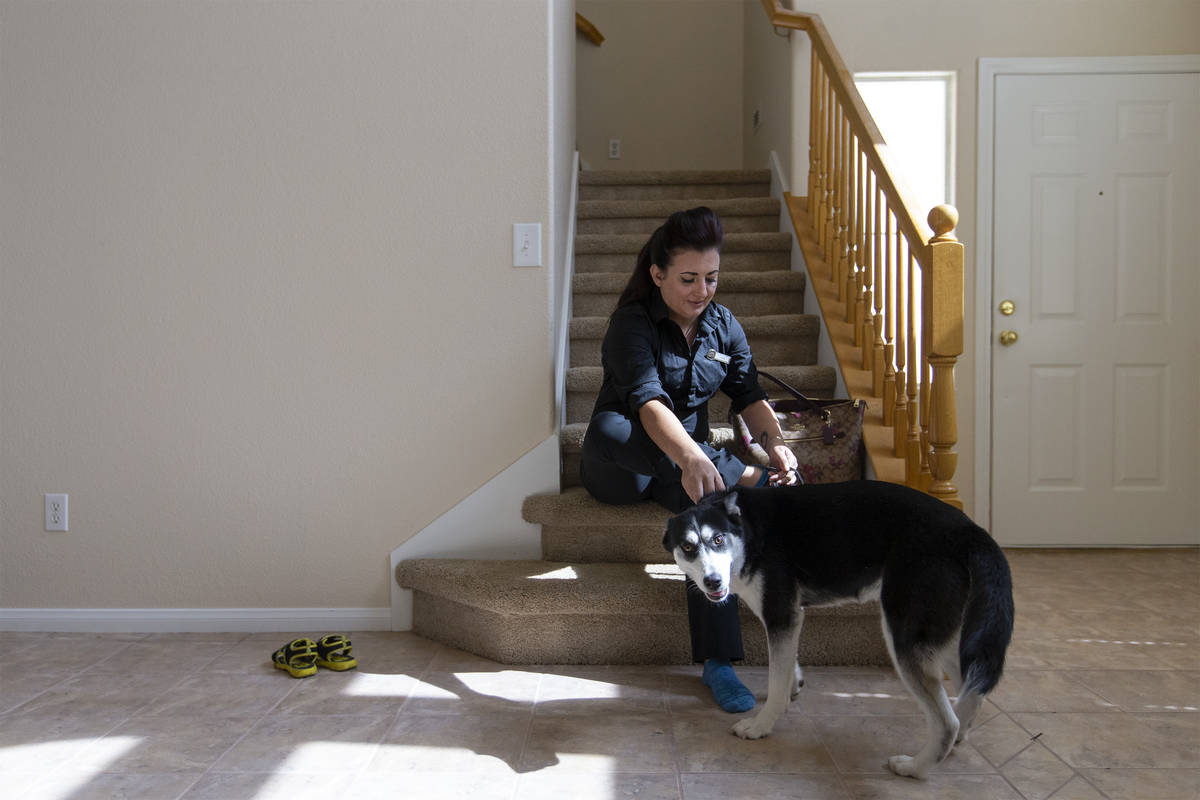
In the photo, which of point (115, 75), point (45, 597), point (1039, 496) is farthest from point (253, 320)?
point (1039, 496)

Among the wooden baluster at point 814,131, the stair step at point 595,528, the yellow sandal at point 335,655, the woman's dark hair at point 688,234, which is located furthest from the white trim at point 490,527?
the wooden baluster at point 814,131

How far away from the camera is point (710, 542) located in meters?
1.63

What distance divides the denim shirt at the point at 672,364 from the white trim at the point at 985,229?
1716mm

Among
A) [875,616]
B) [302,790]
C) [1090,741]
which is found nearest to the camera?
[302,790]

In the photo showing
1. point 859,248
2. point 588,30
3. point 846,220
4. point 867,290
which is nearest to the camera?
point 867,290

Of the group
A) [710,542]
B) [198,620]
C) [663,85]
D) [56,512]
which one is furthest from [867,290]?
[663,85]

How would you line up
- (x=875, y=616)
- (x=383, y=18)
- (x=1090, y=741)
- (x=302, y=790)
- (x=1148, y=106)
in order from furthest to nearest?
(x=1148, y=106)
(x=383, y=18)
(x=875, y=616)
(x=1090, y=741)
(x=302, y=790)

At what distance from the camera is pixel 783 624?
5.66 feet

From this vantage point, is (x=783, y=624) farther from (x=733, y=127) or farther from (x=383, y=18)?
(x=733, y=127)

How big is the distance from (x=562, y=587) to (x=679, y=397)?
0.58m

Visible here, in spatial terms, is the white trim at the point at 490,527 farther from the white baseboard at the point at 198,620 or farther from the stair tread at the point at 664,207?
the stair tread at the point at 664,207

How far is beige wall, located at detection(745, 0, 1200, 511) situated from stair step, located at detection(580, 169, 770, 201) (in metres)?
0.71

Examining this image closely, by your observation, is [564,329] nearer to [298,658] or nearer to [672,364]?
[672,364]

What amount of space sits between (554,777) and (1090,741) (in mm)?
1066
